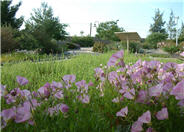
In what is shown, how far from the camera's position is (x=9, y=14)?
23.5 metres

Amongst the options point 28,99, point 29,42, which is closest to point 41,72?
point 28,99

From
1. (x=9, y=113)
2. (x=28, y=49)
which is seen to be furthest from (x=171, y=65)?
(x=28, y=49)

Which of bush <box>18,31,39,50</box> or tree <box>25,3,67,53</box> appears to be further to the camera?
tree <box>25,3,67,53</box>

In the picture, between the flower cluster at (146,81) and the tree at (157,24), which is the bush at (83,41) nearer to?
the tree at (157,24)

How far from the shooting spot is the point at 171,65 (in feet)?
3.59

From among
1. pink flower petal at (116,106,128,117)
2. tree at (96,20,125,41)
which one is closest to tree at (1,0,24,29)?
tree at (96,20,125,41)

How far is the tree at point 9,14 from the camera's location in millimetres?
22722

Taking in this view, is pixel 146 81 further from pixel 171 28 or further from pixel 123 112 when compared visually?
pixel 171 28

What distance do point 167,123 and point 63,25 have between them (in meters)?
28.5

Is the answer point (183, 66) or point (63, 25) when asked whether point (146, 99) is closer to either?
point (183, 66)

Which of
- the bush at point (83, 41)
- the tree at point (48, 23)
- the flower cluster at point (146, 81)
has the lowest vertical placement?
the flower cluster at point (146, 81)

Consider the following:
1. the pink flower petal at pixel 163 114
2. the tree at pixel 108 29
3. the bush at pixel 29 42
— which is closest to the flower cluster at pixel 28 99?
the pink flower petal at pixel 163 114

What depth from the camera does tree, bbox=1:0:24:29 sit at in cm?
2272

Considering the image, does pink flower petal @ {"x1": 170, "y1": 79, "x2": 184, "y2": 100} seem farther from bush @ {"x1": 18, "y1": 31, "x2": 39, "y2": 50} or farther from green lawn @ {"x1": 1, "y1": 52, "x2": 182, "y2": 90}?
bush @ {"x1": 18, "y1": 31, "x2": 39, "y2": 50}
